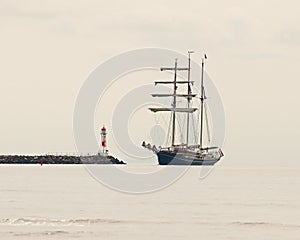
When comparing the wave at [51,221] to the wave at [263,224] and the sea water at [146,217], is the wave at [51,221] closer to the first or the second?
the sea water at [146,217]

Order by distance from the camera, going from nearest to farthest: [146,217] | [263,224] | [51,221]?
[51,221] < [263,224] < [146,217]

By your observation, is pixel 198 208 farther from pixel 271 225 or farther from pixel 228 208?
pixel 271 225

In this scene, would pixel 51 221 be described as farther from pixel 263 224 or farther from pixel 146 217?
pixel 263 224

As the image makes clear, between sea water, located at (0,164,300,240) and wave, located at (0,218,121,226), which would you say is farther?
wave, located at (0,218,121,226)

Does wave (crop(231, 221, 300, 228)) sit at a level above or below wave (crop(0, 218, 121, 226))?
above

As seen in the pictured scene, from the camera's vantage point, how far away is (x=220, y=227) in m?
61.6

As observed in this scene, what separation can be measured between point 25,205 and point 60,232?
2371cm

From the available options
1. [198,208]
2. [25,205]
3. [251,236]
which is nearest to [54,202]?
[25,205]

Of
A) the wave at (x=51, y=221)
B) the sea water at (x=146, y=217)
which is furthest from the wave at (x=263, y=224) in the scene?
the wave at (x=51, y=221)

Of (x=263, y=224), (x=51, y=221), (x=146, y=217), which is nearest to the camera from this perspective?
(x=51, y=221)

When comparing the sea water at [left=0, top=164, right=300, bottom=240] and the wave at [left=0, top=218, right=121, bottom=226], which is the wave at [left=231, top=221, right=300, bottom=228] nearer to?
the sea water at [left=0, top=164, right=300, bottom=240]

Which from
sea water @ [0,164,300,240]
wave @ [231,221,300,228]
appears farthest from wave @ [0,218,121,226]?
wave @ [231,221,300,228]

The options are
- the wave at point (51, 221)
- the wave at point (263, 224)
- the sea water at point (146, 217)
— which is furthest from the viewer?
the wave at point (263, 224)

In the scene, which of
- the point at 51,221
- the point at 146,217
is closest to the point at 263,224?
the point at 146,217
